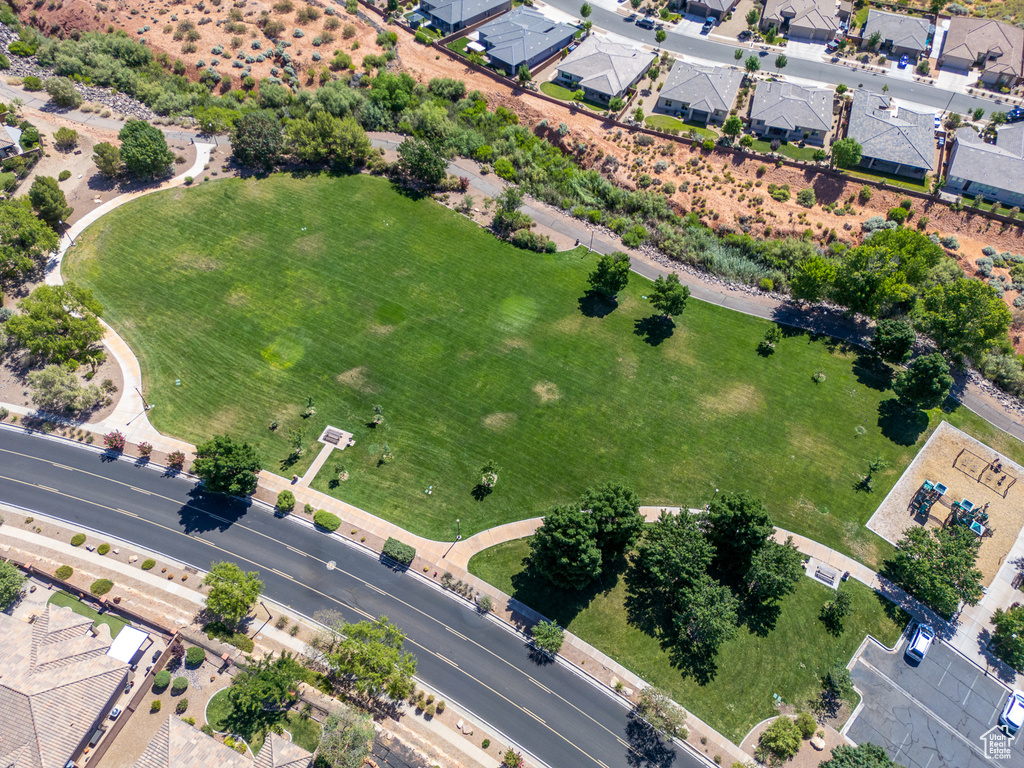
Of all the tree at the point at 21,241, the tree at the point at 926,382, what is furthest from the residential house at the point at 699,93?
the tree at the point at 21,241

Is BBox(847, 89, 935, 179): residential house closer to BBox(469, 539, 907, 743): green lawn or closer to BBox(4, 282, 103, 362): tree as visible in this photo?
BBox(469, 539, 907, 743): green lawn

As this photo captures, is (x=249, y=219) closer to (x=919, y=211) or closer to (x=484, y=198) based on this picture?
(x=484, y=198)

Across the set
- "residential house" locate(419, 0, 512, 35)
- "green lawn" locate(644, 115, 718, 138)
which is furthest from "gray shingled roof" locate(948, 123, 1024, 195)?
"residential house" locate(419, 0, 512, 35)

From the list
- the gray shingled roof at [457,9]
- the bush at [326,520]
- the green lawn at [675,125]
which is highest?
the gray shingled roof at [457,9]

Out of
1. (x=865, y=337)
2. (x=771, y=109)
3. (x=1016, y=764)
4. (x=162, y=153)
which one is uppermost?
(x=771, y=109)

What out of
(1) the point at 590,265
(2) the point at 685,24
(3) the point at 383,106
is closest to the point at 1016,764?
(1) the point at 590,265

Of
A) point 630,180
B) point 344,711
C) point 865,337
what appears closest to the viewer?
point 344,711

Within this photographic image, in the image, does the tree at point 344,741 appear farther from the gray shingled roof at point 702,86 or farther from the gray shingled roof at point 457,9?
the gray shingled roof at point 457,9
